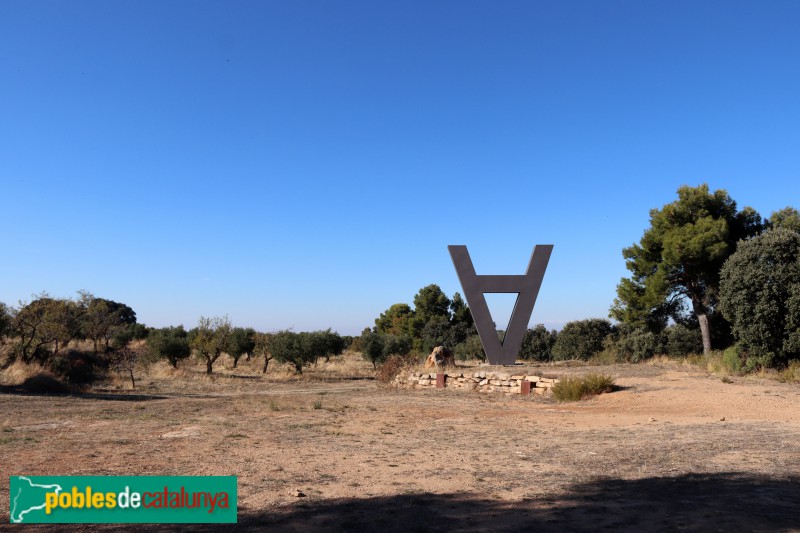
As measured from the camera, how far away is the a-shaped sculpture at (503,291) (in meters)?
17.8

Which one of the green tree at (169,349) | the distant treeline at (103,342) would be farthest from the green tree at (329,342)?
the green tree at (169,349)

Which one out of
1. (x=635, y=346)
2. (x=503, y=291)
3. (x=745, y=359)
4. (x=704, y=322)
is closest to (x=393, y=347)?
(x=635, y=346)

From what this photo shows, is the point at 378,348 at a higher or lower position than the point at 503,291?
lower

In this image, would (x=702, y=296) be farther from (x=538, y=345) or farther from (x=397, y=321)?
(x=397, y=321)

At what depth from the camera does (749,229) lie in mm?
26297

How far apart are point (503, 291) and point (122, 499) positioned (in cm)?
1359

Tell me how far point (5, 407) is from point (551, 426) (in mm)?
14626

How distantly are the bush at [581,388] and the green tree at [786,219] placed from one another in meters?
13.5

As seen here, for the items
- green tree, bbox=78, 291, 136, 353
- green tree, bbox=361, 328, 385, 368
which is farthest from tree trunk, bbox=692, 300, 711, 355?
green tree, bbox=78, 291, 136, 353

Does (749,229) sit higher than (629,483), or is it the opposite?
(749,229)

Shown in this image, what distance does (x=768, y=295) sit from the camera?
62.4ft

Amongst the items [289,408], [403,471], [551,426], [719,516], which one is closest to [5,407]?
[289,408]

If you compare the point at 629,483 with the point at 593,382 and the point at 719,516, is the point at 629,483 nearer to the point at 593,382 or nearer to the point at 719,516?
the point at 719,516

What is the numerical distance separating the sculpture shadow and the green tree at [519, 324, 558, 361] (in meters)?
38.2
